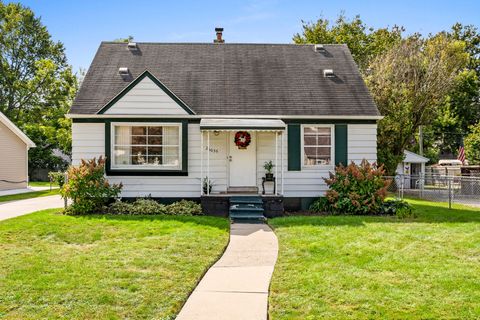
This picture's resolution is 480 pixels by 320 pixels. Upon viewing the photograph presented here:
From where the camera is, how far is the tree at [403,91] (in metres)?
21.1

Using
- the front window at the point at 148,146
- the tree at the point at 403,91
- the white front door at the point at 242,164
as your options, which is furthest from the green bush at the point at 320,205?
the tree at the point at 403,91

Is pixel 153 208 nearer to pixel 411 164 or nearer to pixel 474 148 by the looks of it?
pixel 474 148

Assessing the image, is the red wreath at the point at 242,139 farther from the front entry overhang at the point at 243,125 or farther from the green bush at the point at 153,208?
the green bush at the point at 153,208

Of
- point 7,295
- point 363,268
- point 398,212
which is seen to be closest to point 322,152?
point 398,212

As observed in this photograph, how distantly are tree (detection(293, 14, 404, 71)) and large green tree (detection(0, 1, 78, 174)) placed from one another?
2052 cm

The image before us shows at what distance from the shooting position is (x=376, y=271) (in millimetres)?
6539

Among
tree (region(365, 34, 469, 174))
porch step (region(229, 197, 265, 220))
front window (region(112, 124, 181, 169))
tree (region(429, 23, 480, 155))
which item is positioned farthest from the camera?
tree (region(429, 23, 480, 155))

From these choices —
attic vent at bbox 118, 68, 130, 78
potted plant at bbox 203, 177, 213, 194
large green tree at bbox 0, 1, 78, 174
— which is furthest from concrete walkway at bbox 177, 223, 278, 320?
large green tree at bbox 0, 1, 78, 174

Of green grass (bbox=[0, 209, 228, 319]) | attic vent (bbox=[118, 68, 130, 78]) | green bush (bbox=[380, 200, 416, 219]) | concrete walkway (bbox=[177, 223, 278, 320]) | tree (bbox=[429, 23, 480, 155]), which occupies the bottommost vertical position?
concrete walkway (bbox=[177, 223, 278, 320])

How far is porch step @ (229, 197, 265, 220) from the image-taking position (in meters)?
11.8

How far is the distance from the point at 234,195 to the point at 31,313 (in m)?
8.35

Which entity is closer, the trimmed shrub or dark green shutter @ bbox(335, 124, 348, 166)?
the trimmed shrub

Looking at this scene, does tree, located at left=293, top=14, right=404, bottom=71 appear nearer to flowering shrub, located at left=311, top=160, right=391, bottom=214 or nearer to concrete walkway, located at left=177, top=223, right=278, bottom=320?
flowering shrub, located at left=311, top=160, right=391, bottom=214

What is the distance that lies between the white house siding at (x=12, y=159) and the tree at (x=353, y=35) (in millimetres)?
21492
